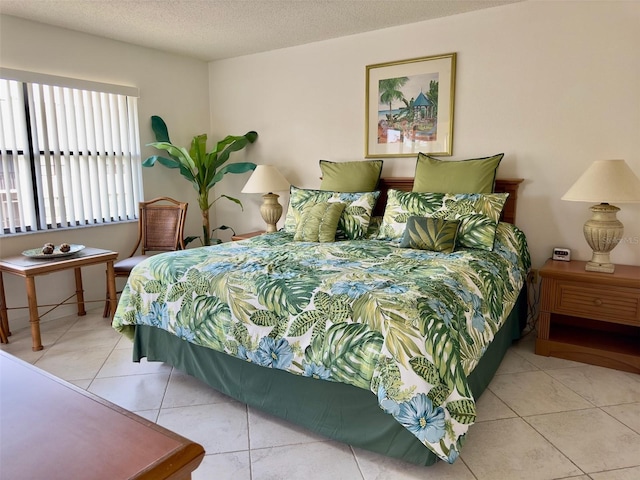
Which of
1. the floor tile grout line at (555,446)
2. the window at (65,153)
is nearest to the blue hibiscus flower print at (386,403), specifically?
the floor tile grout line at (555,446)

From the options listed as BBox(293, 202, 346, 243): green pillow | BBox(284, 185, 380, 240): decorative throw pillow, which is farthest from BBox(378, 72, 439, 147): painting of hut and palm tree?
BBox(293, 202, 346, 243): green pillow

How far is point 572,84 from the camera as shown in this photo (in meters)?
2.97

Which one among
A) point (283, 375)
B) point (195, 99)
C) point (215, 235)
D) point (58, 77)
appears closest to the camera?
point (283, 375)

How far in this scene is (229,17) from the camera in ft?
11.0

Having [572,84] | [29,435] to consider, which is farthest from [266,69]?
[29,435]

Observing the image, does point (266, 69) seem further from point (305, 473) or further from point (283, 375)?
point (305, 473)

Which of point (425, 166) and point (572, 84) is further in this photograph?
point (425, 166)

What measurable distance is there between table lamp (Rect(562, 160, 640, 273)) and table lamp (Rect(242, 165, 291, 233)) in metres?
2.36

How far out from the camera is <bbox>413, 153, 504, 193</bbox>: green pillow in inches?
121

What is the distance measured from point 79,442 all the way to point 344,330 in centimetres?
121

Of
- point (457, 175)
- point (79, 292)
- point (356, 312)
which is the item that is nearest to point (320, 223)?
point (457, 175)

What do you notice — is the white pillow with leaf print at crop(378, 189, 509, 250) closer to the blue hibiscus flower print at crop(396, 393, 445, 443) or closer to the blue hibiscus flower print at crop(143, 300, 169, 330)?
the blue hibiscus flower print at crop(396, 393, 445, 443)

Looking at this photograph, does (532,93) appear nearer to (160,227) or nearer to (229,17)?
(229,17)

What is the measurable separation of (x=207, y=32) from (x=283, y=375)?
3.09m
